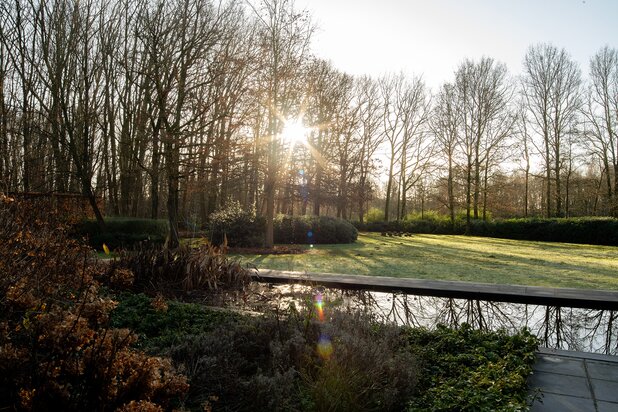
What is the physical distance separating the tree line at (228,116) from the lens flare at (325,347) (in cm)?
459

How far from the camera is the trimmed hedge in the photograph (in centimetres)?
1295

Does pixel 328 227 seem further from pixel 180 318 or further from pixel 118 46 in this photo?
pixel 180 318

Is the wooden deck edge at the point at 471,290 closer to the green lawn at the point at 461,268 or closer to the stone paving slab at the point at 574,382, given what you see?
the green lawn at the point at 461,268

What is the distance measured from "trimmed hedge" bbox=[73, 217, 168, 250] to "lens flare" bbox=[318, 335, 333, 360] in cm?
998

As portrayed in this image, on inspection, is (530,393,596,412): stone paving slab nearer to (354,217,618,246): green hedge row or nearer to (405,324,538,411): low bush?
(405,324,538,411): low bush

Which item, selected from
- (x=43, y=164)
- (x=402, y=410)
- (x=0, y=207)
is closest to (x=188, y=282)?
(x=0, y=207)

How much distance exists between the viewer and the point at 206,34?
43.6 feet

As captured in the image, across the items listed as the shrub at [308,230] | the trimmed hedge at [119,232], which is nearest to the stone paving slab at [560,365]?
the trimmed hedge at [119,232]

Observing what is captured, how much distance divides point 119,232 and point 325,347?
11168 mm

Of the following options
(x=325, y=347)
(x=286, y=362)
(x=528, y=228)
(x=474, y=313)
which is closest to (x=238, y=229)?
(x=474, y=313)

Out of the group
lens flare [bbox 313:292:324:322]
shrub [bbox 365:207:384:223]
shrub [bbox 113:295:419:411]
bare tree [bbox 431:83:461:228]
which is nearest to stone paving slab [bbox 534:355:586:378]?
shrub [bbox 113:295:419:411]

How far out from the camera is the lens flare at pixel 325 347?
3.48 metres

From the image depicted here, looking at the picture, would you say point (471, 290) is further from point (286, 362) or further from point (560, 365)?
point (286, 362)

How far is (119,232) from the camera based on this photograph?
13188 mm
